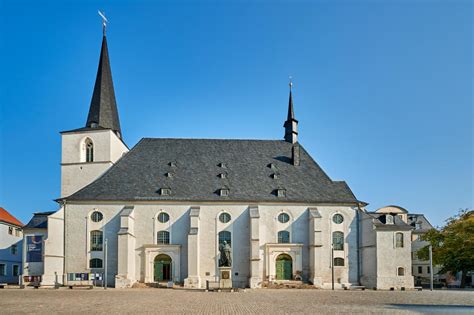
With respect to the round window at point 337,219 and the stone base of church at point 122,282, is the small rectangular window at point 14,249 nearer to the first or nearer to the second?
the stone base of church at point 122,282

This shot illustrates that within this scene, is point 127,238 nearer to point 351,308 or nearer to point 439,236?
point 351,308

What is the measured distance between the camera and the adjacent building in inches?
2280

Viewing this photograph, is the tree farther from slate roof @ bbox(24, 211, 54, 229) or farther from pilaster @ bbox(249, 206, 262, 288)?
slate roof @ bbox(24, 211, 54, 229)

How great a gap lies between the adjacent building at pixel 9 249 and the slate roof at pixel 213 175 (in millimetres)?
17921

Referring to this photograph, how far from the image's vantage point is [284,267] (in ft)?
155

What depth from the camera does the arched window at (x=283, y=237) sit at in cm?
4806

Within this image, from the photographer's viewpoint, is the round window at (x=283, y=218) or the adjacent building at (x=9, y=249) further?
the adjacent building at (x=9, y=249)

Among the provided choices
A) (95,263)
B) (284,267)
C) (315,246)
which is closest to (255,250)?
(284,267)

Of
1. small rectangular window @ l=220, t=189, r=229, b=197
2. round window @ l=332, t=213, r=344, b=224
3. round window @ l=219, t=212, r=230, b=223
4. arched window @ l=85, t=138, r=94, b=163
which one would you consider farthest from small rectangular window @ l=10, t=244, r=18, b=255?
round window @ l=332, t=213, r=344, b=224

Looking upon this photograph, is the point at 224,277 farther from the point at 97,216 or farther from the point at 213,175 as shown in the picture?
the point at 97,216

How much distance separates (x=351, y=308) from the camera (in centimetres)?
2217

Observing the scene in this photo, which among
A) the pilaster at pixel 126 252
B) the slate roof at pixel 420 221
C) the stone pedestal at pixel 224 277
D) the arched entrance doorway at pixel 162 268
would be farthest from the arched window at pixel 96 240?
the slate roof at pixel 420 221

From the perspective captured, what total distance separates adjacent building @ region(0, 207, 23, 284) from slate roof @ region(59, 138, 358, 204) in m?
17.9

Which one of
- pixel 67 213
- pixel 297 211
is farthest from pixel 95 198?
pixel 297 211
